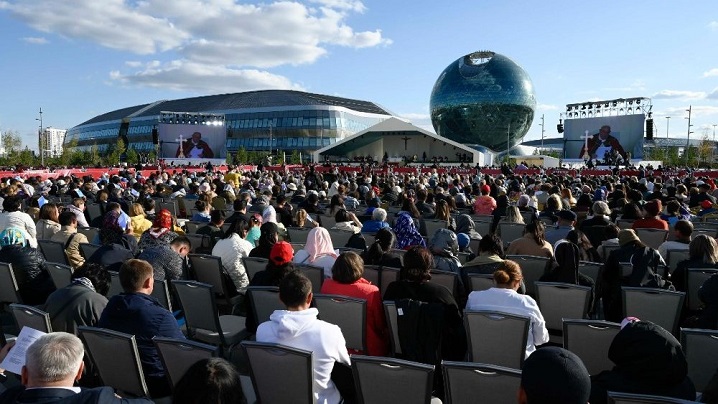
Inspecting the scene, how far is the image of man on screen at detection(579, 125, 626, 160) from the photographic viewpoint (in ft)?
219

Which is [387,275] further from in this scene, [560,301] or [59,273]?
[59,273]

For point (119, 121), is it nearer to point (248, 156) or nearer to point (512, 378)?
point (248, 156)

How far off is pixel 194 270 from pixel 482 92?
Answer: 302 ft

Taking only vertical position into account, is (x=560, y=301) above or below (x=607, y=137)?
below

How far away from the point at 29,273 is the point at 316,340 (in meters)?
5.27

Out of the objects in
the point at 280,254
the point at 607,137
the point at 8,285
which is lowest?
the point at 8,285

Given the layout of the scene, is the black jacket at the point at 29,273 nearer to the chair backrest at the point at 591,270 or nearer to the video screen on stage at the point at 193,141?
the chair backrest at the point at 591,270

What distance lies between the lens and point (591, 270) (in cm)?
740

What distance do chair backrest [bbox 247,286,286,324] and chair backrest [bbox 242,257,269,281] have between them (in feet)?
4.92

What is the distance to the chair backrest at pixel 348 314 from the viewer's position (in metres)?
5.03

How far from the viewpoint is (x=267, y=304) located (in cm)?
561

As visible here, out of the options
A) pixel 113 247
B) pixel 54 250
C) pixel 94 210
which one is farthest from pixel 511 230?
pixel 94 210

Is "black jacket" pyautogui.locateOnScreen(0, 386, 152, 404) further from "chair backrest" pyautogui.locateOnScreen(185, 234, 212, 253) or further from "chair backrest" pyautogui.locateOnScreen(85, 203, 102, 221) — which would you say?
"chair backrest" pyautogui.locateOnScreen(85, 203, 102, 221)

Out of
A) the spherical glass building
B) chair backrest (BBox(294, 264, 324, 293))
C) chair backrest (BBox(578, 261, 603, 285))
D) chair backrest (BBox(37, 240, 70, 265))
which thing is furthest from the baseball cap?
the spherical glass building
